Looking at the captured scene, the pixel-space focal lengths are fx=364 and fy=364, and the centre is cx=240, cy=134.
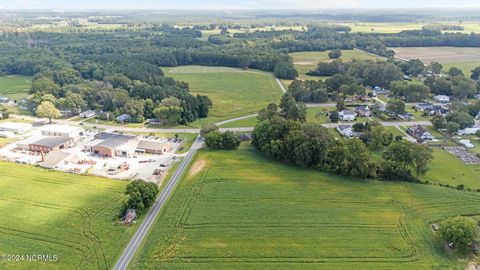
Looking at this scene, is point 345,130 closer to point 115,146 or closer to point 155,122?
point 155,122

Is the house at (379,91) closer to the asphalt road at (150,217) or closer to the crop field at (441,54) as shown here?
the crop field at (441,54)

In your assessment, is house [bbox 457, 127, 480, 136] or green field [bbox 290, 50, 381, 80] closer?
house [bbox 457, 127, 480, 136]

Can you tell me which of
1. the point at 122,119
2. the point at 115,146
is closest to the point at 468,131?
the point at 115,146

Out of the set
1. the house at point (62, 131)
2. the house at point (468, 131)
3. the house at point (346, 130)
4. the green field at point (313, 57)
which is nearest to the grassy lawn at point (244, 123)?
the house at point (346, 130)

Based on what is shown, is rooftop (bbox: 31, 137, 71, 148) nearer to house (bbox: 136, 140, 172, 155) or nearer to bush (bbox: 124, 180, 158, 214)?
house (bbox: 136, 140, 172, 155)

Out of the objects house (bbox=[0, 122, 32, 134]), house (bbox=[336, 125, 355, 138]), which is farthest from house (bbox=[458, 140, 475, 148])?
house (bbox=[0, 122, 32, 134])
